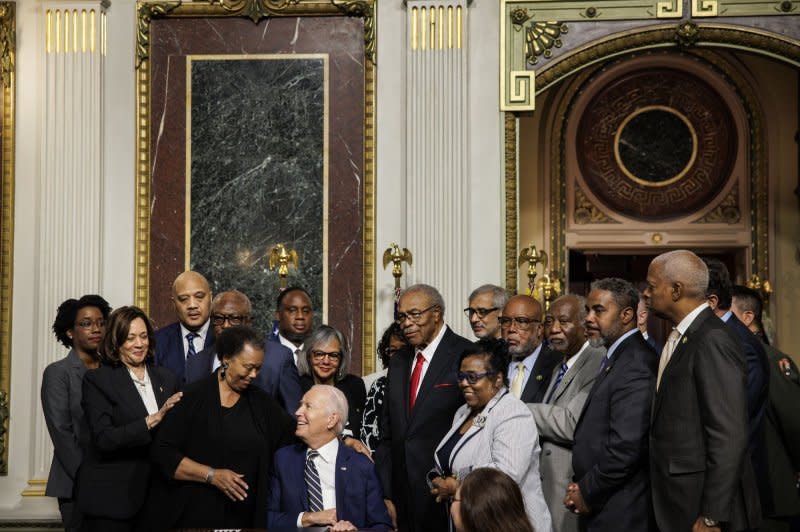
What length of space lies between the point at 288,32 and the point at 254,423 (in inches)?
168

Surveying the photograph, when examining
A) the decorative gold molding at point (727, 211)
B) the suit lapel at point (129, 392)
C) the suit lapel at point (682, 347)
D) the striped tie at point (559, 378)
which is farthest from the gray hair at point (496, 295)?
the decorative gold molding at point (727, 211)

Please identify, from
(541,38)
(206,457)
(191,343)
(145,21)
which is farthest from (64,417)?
(541,38)

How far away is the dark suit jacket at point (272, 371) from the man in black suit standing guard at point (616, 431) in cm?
172

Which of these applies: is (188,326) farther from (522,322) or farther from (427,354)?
(522,322)

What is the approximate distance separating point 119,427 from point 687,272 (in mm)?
2726

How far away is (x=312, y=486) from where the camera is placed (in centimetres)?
555

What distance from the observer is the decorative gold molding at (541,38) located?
30.5ft

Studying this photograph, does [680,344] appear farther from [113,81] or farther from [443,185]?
[113,81]

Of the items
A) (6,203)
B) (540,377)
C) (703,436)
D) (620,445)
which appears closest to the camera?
(703,436)

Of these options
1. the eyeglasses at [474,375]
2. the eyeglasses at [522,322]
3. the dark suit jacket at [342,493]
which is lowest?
the dark suit jacket at [342,493]

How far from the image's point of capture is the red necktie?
6.26 m

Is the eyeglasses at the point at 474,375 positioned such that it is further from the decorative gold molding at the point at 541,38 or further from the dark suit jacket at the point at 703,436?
the decorative gold molding at the point at 541,38

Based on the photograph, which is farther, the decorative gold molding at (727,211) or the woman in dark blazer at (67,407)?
the decorative gold molding at (727,211)

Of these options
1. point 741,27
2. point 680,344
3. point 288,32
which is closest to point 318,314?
point 288,32
